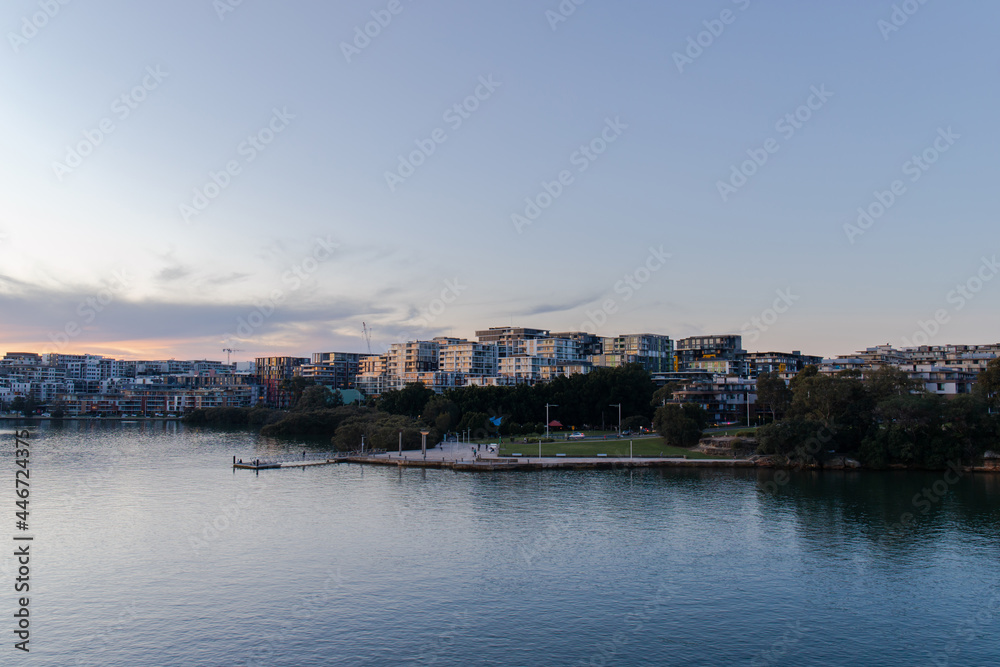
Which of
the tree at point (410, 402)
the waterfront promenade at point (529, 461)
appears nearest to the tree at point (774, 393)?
the waterfront promenade at point (529, 461)

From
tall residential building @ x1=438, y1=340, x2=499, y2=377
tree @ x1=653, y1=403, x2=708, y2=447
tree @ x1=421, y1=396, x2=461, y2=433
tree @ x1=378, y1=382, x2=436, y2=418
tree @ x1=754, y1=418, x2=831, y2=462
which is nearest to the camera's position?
tree @ x1=754, y1=418, x2=831, y2=462

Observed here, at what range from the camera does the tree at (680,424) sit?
262ft

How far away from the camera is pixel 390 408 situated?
123438 mm

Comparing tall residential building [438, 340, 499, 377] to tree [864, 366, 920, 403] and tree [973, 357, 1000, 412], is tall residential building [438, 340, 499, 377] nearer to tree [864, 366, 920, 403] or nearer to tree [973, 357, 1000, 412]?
tree [864, 366, 920, 403]

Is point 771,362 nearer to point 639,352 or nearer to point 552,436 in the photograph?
point 639,352

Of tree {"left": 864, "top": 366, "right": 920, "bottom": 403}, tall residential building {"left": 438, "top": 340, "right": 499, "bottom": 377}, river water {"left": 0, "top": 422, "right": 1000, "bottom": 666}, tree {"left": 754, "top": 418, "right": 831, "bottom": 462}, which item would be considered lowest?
river water {"left": 0, "top": 422, "right": 1000, "bottom": 666}

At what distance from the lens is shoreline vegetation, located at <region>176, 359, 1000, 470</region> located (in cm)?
6831

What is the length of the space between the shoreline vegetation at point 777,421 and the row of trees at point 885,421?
0.09 m

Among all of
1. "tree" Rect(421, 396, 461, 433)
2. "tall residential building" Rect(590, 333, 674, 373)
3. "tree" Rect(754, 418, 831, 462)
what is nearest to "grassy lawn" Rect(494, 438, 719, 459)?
"tree" Rect(754, 418, 831, 462)

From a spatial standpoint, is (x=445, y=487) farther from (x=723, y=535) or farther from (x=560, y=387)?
(x=560, y=387)

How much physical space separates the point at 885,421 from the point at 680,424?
19.8 meters

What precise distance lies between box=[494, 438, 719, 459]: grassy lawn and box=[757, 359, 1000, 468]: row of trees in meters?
9.34

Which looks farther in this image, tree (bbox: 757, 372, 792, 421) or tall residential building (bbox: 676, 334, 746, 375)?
tall residential building (bbox: 676, 334, 746, 375)

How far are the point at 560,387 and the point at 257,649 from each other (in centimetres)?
8178
